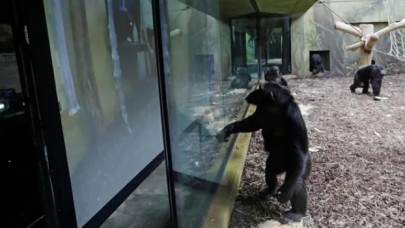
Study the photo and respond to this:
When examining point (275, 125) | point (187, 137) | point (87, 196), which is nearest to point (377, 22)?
point (275, 125)

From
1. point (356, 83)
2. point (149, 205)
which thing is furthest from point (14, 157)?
point (356, 83)

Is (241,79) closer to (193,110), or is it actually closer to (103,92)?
(193,110)

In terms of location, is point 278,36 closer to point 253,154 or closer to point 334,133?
point 334,133

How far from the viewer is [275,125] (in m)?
2.07

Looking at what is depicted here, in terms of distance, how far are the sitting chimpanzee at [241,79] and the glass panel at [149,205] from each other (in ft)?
8.04

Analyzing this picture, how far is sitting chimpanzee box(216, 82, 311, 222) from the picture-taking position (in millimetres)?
1998

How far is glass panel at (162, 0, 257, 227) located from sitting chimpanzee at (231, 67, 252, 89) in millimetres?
1543

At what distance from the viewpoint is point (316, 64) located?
31.4 ft

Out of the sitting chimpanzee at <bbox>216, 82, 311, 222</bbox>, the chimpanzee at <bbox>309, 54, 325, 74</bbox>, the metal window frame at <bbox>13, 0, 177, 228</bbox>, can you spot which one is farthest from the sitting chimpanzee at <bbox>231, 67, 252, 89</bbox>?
the chimpanzee at <bbox>309, 54, 325, 74</bbox>

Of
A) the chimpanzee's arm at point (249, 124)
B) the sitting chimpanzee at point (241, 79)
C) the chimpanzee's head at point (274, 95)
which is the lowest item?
the chimpanzee's arm at point (249, 124)

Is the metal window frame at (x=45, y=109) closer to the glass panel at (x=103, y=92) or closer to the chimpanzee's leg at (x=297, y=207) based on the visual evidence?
the glass panel at (x=103, y=92)

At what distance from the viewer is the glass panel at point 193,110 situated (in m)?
1.36

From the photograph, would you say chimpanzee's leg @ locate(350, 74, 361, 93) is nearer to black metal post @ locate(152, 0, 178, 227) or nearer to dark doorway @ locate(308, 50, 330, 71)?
dark doorway @ locate(308, 50, 330, 71)

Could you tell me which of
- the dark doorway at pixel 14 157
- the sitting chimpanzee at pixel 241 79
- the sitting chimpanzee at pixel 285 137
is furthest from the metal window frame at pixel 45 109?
the sitting chimpanzee at pixel 241 79
